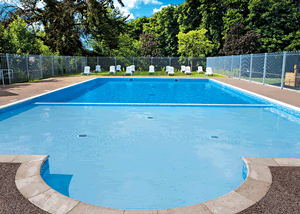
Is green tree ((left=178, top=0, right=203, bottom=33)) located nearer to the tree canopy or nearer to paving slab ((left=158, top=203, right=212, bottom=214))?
the tree canopy

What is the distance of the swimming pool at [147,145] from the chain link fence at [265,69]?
5.08 m

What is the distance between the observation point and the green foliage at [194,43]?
27281 mm

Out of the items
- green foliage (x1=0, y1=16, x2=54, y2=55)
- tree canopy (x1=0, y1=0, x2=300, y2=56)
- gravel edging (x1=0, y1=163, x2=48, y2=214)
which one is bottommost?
gravel edging (x1=0, y1=163, x2=48, y2=214)

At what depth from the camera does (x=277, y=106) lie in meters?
7.97

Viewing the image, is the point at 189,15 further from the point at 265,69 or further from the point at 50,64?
the point at 265,69

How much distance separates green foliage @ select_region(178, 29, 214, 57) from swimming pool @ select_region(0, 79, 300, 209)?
67.0 ft

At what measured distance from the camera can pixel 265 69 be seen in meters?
13.7

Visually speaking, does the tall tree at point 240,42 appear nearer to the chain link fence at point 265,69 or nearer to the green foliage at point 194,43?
the green foliage at point 194,43

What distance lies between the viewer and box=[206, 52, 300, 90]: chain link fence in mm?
12060

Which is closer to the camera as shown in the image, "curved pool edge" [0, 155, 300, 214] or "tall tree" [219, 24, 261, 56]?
"curved pool edge" [0, 155, 300, 214]

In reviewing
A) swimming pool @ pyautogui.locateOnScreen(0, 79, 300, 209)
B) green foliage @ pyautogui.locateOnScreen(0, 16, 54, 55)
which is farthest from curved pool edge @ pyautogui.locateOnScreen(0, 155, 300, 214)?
green foliage @ pyautogui.locateOnScreen(0, 16, 54, 55)

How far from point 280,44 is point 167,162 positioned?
95.7ft

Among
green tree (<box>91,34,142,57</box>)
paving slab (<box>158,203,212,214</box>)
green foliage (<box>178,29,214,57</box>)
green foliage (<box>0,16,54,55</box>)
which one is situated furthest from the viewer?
green tree (<box>91,34,142,57</box>)

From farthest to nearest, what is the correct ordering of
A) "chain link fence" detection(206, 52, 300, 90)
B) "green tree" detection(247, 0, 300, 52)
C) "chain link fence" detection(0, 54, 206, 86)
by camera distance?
"green tree" detection(247, 0, 300, 52) < "chain link fence" detection(0, 54, 206, 86) < "chain link fence" detection(206, 52, 300, 90)
